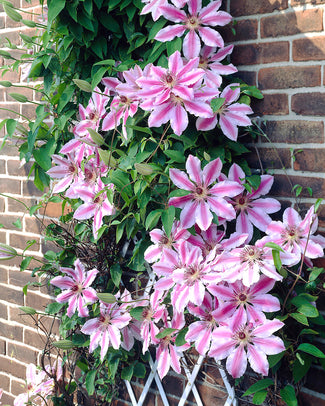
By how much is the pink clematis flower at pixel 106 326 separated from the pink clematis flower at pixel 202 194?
0.43 meters

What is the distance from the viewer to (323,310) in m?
1.26

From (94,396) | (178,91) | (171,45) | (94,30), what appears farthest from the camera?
(94,396)

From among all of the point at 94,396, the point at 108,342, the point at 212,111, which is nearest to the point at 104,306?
the point at 108,342

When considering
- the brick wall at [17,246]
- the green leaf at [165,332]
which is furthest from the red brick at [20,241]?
the green leaf at [165,332]

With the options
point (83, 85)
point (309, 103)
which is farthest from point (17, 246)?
point (309, 103)

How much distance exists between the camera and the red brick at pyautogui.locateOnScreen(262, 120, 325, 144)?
1252mm

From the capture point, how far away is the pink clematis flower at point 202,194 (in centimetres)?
120

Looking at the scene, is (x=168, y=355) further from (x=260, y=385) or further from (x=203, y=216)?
(x=203, y=216)

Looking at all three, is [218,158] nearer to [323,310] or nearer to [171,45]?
[171,45]

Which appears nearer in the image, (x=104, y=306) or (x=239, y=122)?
(x=239, y=122)

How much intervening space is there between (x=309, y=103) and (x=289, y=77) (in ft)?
0.31

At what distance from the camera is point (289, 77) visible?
128 cm

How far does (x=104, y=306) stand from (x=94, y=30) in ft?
2.84

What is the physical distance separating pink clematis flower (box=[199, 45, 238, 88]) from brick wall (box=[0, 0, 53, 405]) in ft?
2.92
